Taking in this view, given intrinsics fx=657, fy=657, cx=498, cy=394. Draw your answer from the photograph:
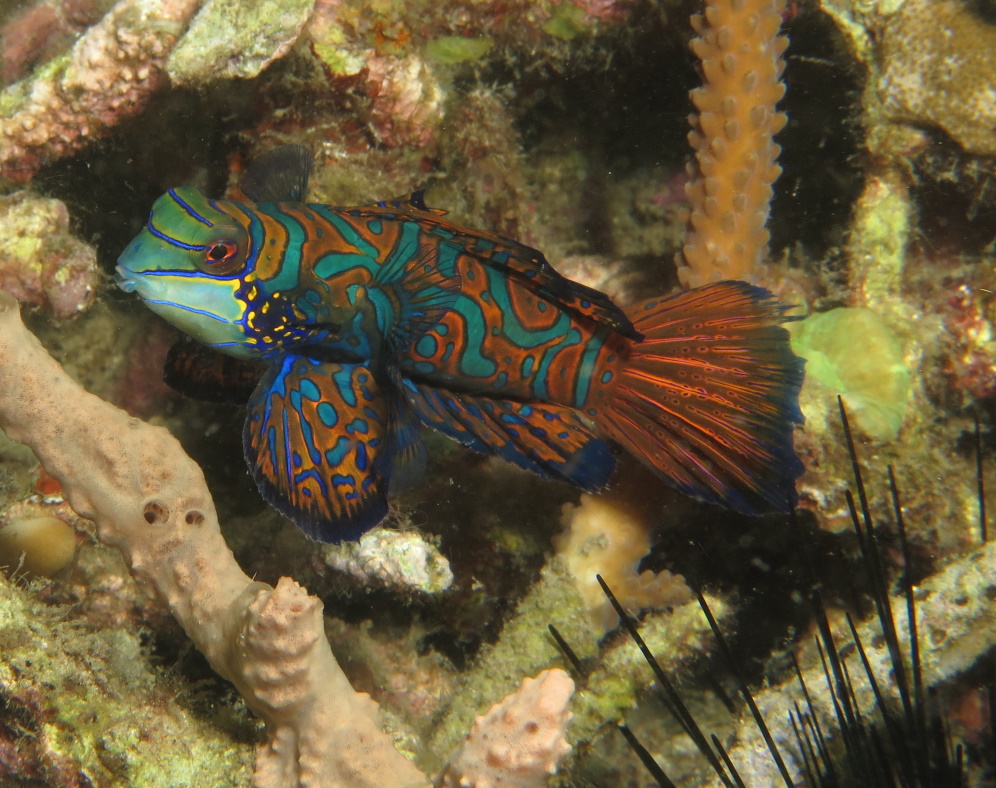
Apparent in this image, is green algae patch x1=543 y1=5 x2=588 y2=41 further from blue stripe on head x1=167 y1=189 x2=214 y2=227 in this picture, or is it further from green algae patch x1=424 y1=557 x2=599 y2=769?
green algae patch x1=424 y1=557 x2=599 y2=769

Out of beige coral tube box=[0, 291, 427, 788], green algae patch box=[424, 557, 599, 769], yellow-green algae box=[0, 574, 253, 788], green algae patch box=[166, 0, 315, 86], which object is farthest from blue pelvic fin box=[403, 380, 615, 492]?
green algae patch box=[166, 0, 315, 86]

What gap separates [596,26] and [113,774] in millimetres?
4824

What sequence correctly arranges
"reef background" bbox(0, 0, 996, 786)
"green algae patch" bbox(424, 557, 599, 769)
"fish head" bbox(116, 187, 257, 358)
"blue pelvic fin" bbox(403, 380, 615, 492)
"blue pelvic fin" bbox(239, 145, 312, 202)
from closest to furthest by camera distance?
"fish head" bbox(116, 187, 257, 358) < "blue pelvic fin" bbox(403, 380, 615, 492) < "blue pelvic fin" bbox(239, 145, 312, 202) < "reef background" bbox(0, 0, 996, 786) < "green algae patch" bbox(424, 557, 599, 769)

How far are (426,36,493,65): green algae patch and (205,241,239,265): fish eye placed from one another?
234 cm

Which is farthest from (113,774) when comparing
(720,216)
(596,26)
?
(596,26)

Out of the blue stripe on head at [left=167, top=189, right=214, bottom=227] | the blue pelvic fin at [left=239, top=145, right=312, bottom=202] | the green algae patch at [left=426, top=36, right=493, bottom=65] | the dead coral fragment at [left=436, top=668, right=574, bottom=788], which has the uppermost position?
the green algae patch at [left=426, top=36, right=493, bottom=65]

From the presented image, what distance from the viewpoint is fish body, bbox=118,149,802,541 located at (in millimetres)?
3053

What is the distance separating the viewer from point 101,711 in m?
2.54

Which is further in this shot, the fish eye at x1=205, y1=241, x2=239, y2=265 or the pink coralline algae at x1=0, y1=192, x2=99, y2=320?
the pink coralline algae at x1=0, y1=192, x2=99, y2=320

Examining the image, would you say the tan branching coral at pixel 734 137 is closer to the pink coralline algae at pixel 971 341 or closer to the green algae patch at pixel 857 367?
the green algae patch at pixel 857 367

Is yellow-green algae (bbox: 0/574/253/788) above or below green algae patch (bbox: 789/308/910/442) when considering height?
below

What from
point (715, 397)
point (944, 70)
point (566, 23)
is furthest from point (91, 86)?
point (944, 70)

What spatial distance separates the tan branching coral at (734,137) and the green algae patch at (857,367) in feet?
1.85

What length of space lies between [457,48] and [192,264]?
2.62 meters
